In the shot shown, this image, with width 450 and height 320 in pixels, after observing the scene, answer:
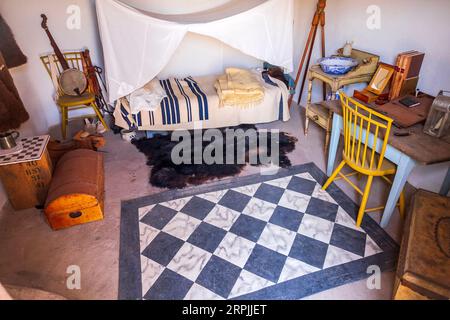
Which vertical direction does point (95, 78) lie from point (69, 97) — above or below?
above

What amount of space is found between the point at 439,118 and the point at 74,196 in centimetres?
251

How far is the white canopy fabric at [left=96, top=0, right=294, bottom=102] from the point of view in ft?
9.12

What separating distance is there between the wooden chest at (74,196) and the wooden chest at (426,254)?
2.02m

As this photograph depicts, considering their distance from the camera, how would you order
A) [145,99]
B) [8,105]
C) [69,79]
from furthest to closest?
[69,79] → [145,99] → [8,105]

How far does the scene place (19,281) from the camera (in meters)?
1.83

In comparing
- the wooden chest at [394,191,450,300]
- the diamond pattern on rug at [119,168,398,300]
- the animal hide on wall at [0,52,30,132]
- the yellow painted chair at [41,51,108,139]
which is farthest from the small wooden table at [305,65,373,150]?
the animal hide on wall at [0,52,30,132]

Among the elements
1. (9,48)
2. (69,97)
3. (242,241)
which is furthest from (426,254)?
(9,48)

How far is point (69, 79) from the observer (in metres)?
3.24

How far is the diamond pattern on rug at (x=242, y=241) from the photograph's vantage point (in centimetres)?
179

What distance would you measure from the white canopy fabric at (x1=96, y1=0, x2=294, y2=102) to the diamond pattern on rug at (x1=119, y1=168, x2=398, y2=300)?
57.8 inches

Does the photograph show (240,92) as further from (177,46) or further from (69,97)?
(69,97)

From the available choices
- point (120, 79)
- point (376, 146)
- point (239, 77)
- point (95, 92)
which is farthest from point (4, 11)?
point (376, 146)

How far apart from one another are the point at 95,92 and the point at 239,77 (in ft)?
5.74

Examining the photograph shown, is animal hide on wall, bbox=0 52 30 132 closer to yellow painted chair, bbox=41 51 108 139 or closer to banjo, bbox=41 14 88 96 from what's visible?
yellow painted chair, bbox=41 51 108 139
